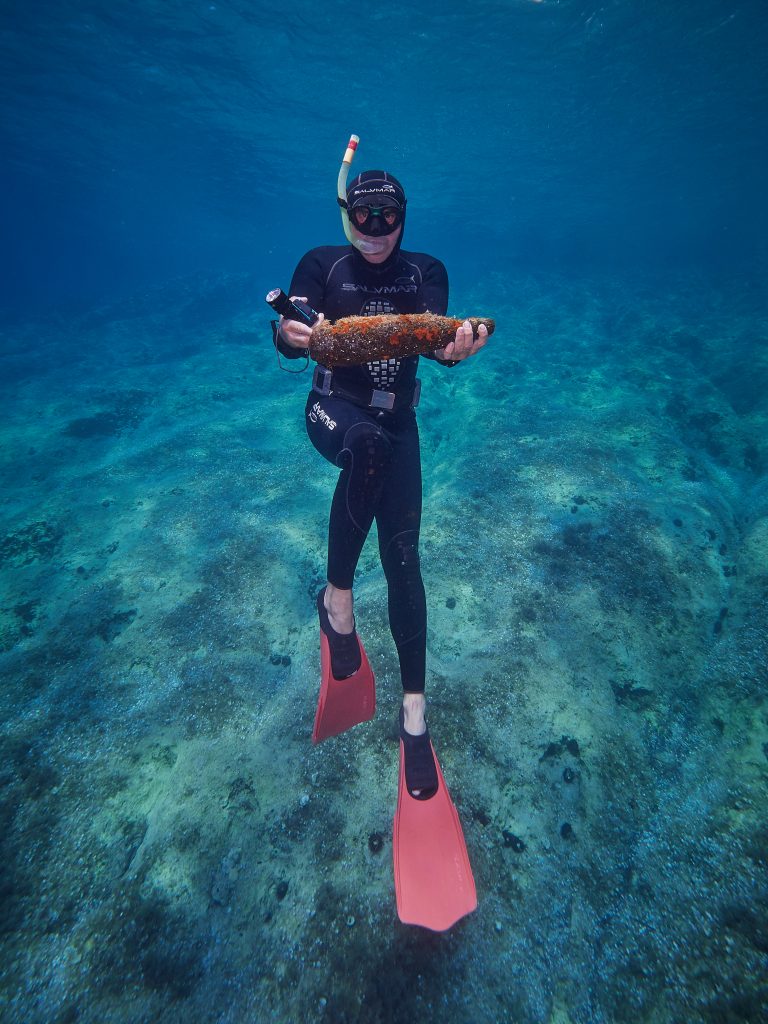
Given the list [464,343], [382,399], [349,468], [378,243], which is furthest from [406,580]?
[378,243]

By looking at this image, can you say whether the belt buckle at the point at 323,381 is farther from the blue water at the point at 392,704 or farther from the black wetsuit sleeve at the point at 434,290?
the blue water at the point at 392,704

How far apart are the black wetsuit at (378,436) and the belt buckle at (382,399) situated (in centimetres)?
2

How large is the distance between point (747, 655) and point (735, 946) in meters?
2.55

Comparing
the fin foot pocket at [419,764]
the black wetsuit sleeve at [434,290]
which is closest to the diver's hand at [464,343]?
the black wetsuit sleeve at [434,290]

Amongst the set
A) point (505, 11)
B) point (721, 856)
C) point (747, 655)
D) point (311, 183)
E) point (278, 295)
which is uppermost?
point (311, 183)

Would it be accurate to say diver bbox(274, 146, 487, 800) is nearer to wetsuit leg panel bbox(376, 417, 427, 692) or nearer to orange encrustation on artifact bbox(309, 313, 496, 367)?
wetsuit leg panel bbox(376, 417, 427, 692)

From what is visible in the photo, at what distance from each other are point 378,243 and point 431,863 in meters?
4.99

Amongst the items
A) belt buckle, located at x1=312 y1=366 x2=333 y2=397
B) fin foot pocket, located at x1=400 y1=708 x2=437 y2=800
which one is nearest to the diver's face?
belt buckle, located at x1=312 y1=366 x2=333 y2=397

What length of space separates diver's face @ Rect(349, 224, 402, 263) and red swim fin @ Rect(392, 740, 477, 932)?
14.9 ft

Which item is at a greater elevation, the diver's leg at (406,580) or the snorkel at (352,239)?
the snorkel at (352,239)

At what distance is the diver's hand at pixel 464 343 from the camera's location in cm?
290

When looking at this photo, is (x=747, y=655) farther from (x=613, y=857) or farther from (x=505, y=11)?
(x=505, y=11)

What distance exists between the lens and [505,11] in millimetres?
17469

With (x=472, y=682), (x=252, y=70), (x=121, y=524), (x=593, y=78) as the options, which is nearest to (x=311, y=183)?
(x=252, y=70)
